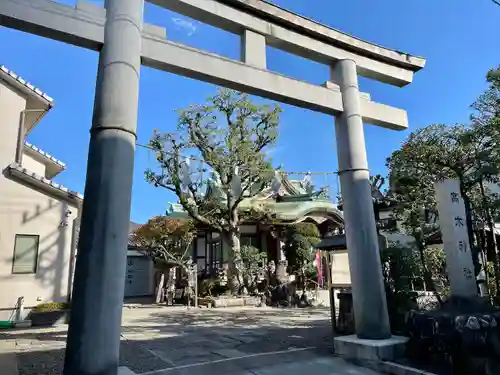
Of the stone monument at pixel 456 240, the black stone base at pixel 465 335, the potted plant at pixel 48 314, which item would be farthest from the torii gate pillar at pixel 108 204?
the potted plant at pixel 48 314

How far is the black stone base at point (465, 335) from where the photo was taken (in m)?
4.70

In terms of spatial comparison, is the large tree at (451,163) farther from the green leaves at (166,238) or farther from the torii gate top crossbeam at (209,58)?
the green leaves at (166,238)

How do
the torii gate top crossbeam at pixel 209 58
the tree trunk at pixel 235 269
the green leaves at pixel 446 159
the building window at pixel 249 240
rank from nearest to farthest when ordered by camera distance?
the torii gate top crossbeam at pixel 209 58, the green leaves at pixel 446 159, the tree trunk at pixel 235 269, the building window at pixel 249 240

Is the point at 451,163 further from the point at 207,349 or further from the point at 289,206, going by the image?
the point at 289,206

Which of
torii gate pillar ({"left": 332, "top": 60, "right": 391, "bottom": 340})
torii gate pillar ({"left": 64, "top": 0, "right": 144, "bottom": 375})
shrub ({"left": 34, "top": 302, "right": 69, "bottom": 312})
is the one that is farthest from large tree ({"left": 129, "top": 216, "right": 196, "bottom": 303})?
torii gate pillar ({"left": 64, "top": 0, "right": 144, "bottom": 375})

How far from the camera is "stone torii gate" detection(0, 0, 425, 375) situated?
13.6 ft

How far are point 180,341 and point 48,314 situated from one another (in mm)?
5139

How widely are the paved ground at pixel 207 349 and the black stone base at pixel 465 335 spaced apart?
116 centimetres

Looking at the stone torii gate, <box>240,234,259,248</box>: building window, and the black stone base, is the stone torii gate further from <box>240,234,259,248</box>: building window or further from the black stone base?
<box>240,234,259,248</box>: building window

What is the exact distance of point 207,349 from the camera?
22.6 ft

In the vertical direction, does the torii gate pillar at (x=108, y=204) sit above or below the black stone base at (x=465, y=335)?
above

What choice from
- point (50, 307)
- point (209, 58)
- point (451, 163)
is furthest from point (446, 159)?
point (50, 307)

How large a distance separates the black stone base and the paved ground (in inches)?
45.6

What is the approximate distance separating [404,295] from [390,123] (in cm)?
369
